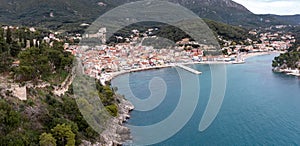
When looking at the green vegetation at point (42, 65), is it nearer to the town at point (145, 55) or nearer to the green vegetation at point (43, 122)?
the green vegetation at point (43, 122)

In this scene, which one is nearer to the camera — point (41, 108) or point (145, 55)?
point (41, 108)

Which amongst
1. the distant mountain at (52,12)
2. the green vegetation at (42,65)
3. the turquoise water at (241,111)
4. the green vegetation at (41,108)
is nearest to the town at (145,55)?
the turquoise water at (241,111)

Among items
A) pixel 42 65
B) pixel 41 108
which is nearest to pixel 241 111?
pixel 42 65

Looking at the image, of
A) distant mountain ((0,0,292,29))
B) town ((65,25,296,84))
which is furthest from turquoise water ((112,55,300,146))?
distant mountain ((0,0,292,29))

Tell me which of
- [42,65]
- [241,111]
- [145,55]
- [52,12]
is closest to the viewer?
[42,65]

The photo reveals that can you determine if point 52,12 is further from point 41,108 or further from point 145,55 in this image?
point 41,108

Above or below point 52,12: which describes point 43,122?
below

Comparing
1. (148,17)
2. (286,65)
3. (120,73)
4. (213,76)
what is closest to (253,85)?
(213,76)

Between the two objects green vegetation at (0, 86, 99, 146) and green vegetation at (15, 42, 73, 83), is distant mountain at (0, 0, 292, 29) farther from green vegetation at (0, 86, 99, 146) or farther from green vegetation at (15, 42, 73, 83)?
green vegetation at (0, 86, 99, 146)

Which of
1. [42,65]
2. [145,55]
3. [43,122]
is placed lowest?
[43,122]
